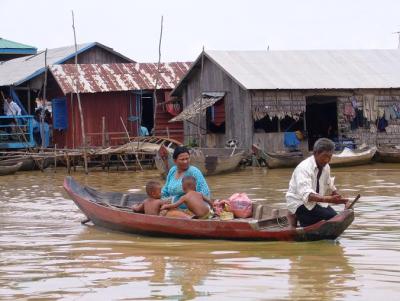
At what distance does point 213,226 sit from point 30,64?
61.6 ft

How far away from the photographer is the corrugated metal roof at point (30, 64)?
2492cm

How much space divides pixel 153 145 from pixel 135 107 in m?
3.61

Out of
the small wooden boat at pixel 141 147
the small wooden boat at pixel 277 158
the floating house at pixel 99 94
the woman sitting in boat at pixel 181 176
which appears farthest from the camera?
the floating house at pixel 99 94

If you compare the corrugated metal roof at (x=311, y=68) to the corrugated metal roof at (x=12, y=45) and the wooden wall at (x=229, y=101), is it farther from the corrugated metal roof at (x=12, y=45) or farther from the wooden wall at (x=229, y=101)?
the corrugated metal roof at (x=12, y=45)

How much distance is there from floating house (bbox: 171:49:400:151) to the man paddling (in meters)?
13.3

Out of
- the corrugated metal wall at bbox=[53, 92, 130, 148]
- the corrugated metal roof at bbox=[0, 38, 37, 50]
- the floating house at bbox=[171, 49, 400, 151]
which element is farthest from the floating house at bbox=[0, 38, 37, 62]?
the floating house at bbox=[171, 49, 400, 151]

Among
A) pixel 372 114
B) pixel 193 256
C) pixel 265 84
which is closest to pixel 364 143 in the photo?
pixel 372 114

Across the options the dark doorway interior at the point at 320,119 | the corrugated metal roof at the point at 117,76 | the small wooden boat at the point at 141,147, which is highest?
the corrugated metal roof at the point at 117,76

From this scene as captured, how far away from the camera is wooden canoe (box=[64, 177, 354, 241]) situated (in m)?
8.41

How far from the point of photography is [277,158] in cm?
2136

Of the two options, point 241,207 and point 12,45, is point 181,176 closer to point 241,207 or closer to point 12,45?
point 241,207

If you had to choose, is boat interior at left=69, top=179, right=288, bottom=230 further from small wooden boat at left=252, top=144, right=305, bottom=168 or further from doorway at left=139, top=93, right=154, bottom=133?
doorway at left=139, top=93, right=154, bottom=133

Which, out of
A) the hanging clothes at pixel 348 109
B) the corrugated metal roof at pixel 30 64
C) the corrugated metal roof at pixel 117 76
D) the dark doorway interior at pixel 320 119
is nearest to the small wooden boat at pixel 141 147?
the corrugated metal roof at pixel 117 76

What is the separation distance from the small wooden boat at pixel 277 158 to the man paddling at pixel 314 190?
12.5 meters
